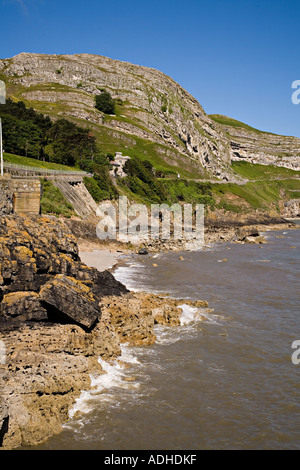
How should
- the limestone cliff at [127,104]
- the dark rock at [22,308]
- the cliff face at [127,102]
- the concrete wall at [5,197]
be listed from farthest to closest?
the cliff face at [127,102] → the limestone cliff at [127,104] → the concrete wall at [5,197] → the dark rock at [22,308]

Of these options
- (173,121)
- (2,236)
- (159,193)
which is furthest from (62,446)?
(173,121)

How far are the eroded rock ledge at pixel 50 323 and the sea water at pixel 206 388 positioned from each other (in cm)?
55

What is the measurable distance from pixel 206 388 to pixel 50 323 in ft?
18.2

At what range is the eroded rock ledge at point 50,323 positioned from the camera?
363 inches

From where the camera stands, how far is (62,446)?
341 inches

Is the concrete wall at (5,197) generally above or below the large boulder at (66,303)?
above

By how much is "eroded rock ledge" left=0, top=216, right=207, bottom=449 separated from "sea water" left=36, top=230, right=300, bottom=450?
21.8 inches

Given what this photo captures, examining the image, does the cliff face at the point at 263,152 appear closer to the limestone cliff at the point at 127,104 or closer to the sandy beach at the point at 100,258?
the limestone cliff at the point at 127,104

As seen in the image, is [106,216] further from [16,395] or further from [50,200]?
[16,395]

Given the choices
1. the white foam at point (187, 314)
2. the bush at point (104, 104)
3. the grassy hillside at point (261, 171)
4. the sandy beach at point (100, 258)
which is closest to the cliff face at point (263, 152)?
the grassy hillside at point (261, 171)

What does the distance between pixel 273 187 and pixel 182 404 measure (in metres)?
126

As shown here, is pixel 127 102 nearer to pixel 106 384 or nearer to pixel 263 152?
pixel 263 152

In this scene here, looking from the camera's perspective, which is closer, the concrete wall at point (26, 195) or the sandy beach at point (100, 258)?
the concrete wall at point (26, 195)

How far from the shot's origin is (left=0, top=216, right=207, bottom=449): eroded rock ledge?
9.23 metres
